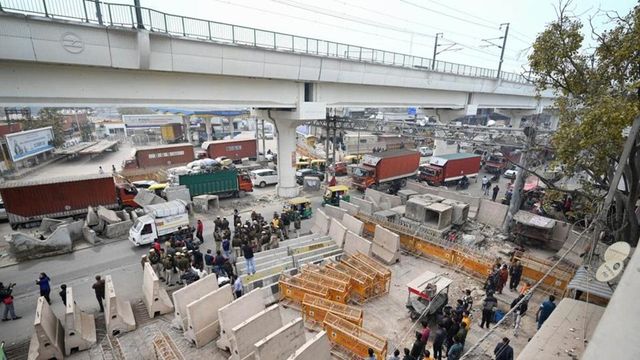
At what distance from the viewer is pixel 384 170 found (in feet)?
79.2

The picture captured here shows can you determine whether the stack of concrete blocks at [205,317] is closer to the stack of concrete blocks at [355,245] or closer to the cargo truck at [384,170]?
the stack of concrete blocks at [355,245]

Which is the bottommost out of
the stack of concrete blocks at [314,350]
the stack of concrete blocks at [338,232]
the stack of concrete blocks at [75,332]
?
the stack of concrete blocks at [75,332]

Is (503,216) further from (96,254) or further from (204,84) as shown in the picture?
(96,254)

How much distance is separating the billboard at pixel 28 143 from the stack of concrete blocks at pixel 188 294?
3286 cm

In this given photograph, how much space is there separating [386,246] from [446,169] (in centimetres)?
1483

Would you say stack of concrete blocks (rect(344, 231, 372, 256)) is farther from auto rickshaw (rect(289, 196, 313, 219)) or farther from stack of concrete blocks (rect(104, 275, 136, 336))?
stack of concrete blocks (rect(104, 275, 136, 336))

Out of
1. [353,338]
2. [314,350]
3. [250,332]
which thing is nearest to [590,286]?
[353,338]

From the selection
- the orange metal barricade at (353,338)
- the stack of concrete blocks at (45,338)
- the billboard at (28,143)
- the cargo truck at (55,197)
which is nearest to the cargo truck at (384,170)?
the orange metal barricade at (353,338)

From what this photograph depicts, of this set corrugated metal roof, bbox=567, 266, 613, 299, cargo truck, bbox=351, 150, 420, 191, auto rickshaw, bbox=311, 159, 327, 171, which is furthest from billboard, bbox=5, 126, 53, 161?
corrugated metal roof, bbox=567, 266, 613, 299

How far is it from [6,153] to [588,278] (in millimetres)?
46758

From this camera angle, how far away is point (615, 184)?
757cm

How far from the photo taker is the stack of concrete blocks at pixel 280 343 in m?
6.81

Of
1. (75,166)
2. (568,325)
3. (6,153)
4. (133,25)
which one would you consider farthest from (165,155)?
(568,325)

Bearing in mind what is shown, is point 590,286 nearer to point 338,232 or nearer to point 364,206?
point 338,232
